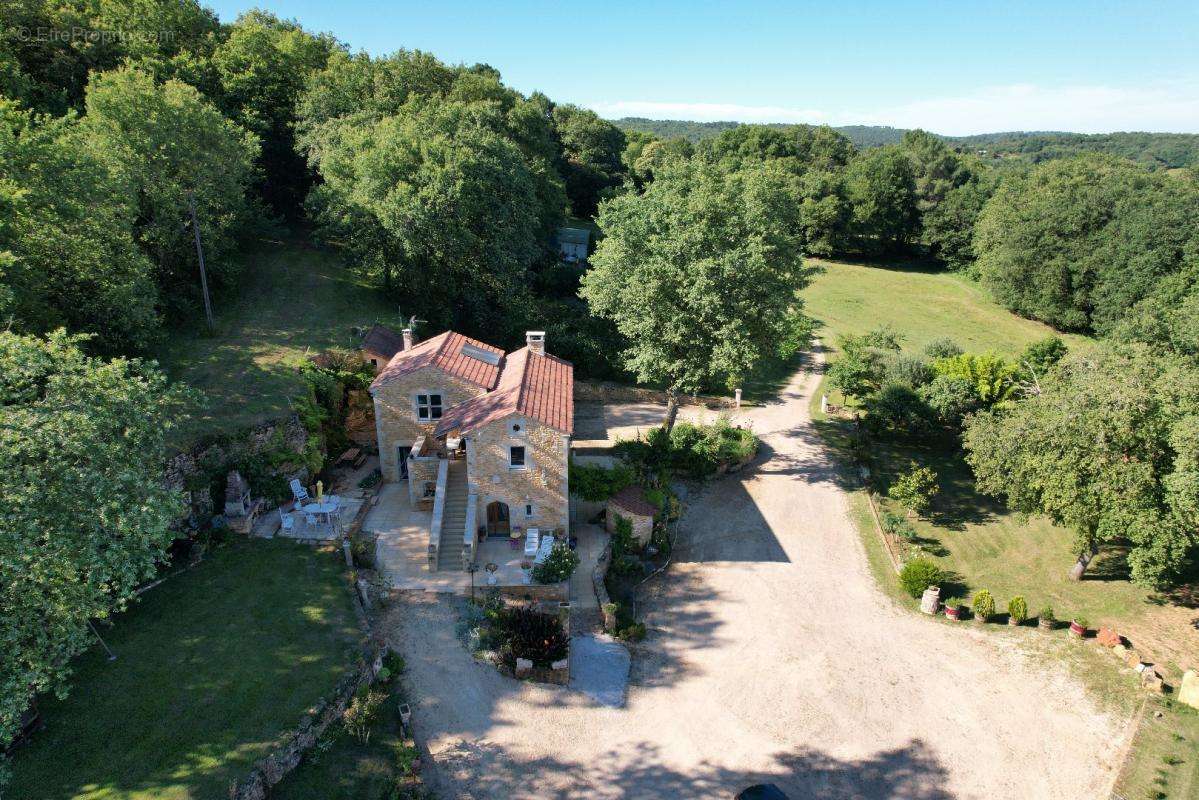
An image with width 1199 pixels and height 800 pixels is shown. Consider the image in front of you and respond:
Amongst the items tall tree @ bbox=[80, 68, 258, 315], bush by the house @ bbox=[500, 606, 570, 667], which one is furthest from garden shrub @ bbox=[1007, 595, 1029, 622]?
tall tree @ bbox=[80, 68, 258, 315]

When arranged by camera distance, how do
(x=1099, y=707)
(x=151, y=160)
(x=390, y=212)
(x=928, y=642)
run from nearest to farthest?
1. (x=1099, y=707)
2. (x=928, y=642)
3. (x=151, y=160)
4. (x=390, y=212)

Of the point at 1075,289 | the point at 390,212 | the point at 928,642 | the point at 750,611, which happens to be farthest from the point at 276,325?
the point at 1075,289

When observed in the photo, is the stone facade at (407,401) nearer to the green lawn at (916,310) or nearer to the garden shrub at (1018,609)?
the garden shrub at (1018,609)

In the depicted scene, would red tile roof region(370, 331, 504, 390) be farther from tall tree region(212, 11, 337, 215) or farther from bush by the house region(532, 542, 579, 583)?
tall tree region(212, 11, 337, 215)

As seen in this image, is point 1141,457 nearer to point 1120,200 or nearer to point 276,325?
point 276,325

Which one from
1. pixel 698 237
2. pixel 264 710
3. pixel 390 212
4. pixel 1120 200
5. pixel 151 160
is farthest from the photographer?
pixel 1120 200

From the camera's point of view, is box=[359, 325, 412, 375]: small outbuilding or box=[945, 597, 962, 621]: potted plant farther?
box=[359, 325, 412, 375]: small outbuilding

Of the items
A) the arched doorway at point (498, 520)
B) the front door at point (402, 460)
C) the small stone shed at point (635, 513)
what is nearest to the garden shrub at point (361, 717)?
the arched doorway at point (498, 520)
